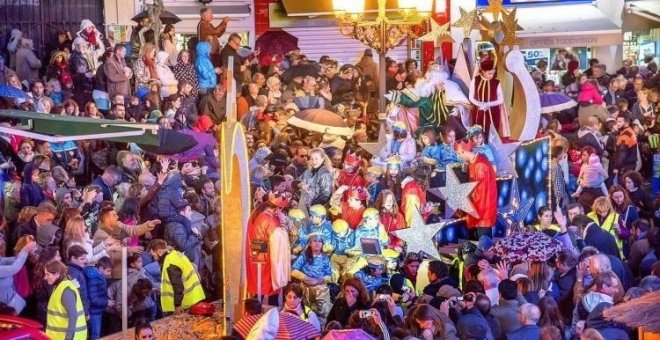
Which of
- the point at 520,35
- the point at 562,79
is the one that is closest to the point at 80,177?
the point at 562,79

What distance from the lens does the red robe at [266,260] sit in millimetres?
15117

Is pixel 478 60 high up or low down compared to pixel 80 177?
up

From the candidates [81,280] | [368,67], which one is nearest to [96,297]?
[81,280]

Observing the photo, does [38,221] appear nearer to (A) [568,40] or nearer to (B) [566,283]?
(B) [566,283]

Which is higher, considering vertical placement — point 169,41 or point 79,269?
point 169,41

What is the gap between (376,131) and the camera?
2234 cm

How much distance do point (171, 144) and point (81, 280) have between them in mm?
3164

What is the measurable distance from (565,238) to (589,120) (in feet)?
17.9

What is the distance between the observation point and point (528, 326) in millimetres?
13766

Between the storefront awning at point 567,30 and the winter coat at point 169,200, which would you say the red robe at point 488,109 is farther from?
the storefront awning at point 567,30

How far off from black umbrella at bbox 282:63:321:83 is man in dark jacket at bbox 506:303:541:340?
399 inches

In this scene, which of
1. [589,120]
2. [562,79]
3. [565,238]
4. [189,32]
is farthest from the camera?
[189,32]

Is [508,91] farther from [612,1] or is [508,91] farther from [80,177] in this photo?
[612,1]

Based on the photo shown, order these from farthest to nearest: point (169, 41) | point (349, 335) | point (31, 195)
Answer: point (169, 41) → point (31, 195) → point (349, 335)
